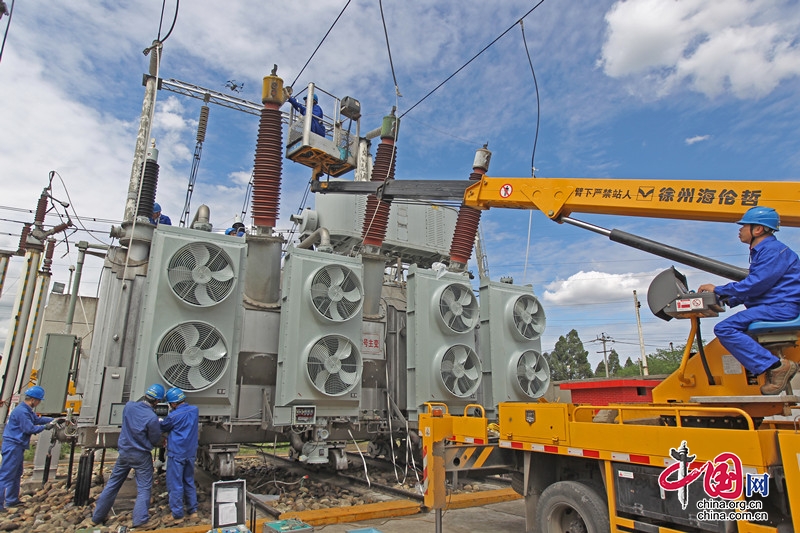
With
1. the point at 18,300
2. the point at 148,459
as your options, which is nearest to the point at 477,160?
the point at 148,459

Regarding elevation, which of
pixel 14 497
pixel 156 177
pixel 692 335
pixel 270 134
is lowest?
pixel 14 497

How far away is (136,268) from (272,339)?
2765 millimetres

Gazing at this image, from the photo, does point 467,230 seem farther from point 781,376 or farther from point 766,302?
point 781,376

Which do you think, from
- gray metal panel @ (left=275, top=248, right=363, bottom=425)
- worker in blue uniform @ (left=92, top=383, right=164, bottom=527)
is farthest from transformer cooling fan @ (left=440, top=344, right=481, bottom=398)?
worker in blue uniform @ (left=92, top=383, right=164, bottom=527)

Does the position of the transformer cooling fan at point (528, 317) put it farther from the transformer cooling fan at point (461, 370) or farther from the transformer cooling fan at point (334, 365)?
the transformer cooling fan at point (334, 365)

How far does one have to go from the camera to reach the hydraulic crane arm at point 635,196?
18.0ft

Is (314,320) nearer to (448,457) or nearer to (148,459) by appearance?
(148,459)

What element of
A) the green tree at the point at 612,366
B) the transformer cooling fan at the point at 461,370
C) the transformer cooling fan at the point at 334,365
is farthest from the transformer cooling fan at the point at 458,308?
the green tree at the point at 612,366

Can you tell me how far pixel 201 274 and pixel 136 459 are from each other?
2.99 meters

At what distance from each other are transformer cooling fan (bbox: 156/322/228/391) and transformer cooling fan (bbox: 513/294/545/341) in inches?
267

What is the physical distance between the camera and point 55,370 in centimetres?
1120

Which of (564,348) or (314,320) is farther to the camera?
(564,348)

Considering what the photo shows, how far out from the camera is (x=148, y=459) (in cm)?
778

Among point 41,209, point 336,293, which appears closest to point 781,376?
point 336,293
